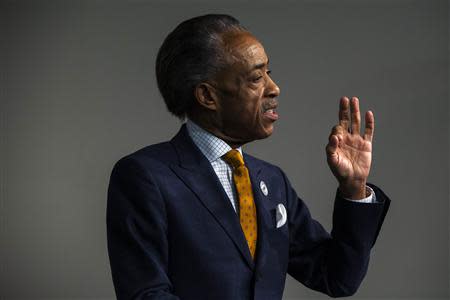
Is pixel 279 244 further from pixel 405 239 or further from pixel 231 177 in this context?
pixel 405 239

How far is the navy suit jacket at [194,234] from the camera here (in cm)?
138

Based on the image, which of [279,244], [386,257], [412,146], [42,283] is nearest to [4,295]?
[42,283]

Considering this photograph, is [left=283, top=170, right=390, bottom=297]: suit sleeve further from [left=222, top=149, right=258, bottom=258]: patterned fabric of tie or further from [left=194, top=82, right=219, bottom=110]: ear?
[left=194, top=82, right=219, bottom=110]: ear

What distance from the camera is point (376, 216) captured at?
154 cm

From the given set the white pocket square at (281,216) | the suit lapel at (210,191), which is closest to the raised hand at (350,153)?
the white pocket square at (281,216)

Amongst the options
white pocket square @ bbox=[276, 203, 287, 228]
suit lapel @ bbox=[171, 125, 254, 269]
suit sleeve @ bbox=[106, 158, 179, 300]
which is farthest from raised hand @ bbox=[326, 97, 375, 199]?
suit sleeve @ bbox=[106, 158, 179, 300]

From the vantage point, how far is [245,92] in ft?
4.86

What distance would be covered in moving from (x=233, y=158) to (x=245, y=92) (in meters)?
0.14

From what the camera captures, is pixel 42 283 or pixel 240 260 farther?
pixel 42 283

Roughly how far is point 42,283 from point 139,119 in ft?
3.92

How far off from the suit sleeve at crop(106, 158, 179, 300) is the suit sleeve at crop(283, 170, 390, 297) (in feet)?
1.14

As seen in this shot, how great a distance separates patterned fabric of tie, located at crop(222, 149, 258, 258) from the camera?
1475 mm

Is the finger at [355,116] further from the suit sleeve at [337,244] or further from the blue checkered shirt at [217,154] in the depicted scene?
the blue checkered shirt at [217,154]

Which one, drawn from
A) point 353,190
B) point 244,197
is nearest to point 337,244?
point 353,190
